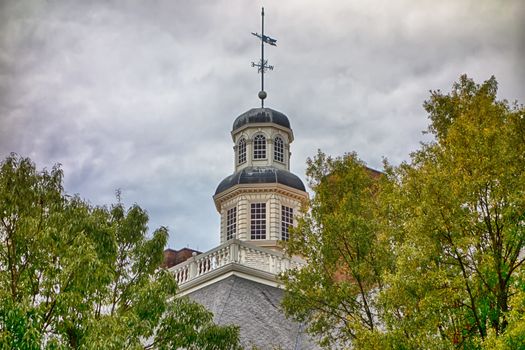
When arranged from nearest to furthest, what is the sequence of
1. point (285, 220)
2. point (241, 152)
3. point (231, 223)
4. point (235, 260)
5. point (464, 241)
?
point (464, 241) < point (235, 260) < point (285, 220) < point (231, 223) < point (241, 152)

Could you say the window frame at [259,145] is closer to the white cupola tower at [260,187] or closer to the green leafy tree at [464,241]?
the white cupola tower at [260,187]

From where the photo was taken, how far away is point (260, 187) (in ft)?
118

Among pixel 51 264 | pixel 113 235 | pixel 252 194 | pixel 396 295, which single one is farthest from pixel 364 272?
pixel 252 194

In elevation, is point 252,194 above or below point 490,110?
above

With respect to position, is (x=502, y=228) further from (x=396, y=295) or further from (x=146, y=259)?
(x=146, y=259)

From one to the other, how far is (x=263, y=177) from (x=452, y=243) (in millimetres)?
21877

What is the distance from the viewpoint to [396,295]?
15.1 metres

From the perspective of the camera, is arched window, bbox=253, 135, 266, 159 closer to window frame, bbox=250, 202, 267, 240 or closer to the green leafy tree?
window frame, bbox=250, 202, 267, 240

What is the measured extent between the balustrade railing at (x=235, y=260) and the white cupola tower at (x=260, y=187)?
549 cm

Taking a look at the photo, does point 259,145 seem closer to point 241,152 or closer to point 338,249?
point 241,152

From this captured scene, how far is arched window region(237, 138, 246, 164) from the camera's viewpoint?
38191 mm

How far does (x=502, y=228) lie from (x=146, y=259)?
8.58m

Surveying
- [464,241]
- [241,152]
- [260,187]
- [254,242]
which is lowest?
[464,241]

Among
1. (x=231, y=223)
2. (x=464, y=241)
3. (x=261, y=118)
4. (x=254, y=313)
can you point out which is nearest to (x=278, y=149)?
(x=261, y=118)
